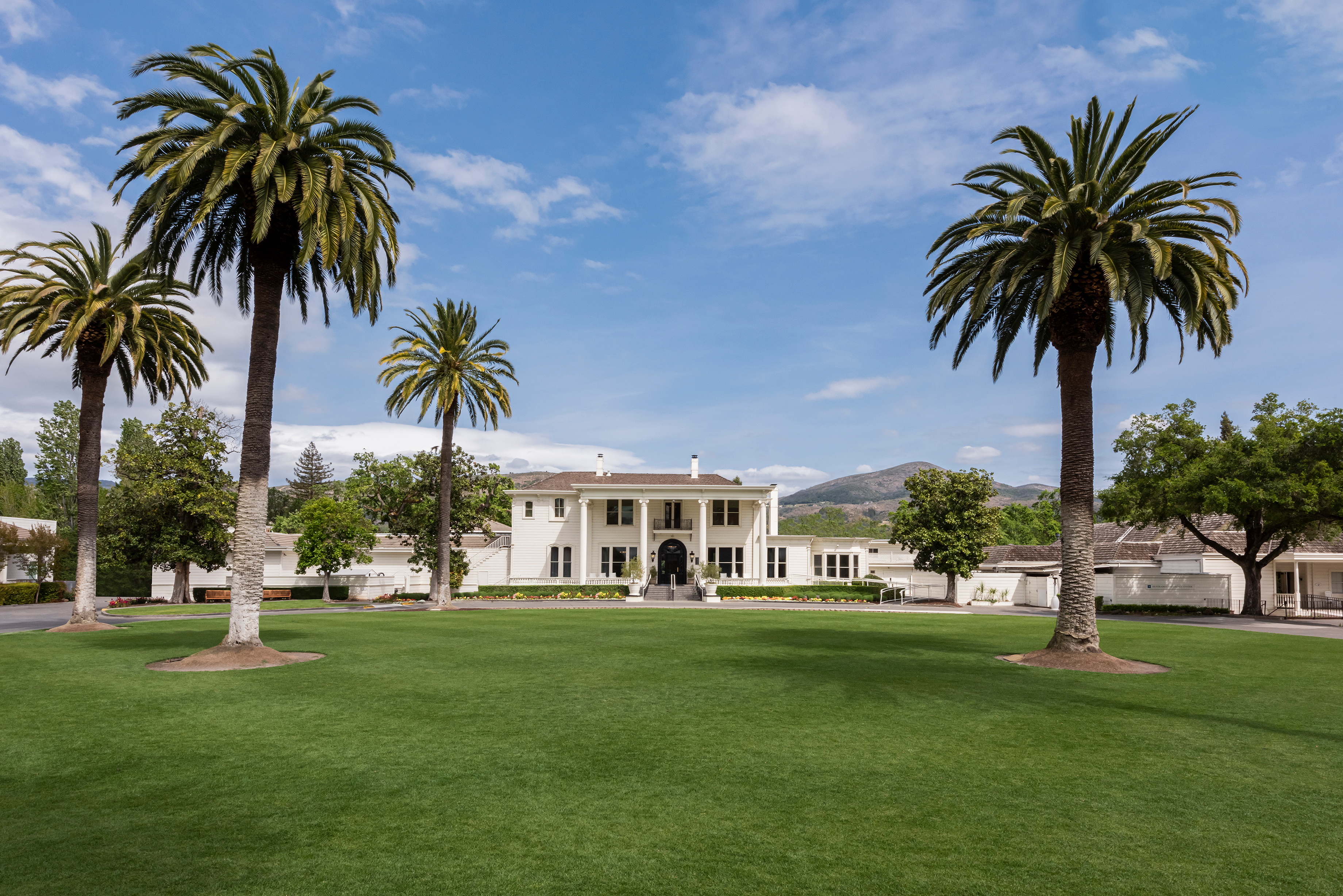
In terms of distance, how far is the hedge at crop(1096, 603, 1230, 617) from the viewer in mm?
40000

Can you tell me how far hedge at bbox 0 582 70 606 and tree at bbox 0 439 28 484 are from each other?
6130 centimetres

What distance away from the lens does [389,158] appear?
1934 centimetres

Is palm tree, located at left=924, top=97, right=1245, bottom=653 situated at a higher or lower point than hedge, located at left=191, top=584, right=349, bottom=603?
higher

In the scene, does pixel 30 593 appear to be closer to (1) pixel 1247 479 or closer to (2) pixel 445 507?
(2) pixel 445 507

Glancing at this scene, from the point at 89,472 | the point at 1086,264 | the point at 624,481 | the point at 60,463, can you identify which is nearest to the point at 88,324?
the point at 89,472

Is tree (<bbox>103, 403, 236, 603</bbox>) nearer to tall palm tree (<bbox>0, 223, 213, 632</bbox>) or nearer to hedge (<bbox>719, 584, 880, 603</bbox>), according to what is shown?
tall palm tree (<bbox>0, 223, 213, 632</bbox>)

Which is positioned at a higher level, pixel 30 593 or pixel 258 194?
pixel 258 194

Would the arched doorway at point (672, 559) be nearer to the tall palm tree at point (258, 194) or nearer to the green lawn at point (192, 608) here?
the green lawn at point (192, 608)

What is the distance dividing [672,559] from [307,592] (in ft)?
82.6

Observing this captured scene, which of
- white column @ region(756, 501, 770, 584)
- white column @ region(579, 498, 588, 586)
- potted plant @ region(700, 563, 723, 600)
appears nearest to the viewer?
potted plant @ region(700, 563, 723, 600)

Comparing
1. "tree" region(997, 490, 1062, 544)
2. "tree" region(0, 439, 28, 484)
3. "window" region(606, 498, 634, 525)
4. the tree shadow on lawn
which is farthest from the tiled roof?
"tree" region(0, 439, 28, 484)

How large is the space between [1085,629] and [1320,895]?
1392 cm

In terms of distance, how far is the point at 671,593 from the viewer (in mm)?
53531

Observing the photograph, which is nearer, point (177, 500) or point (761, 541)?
point (177, 500)
